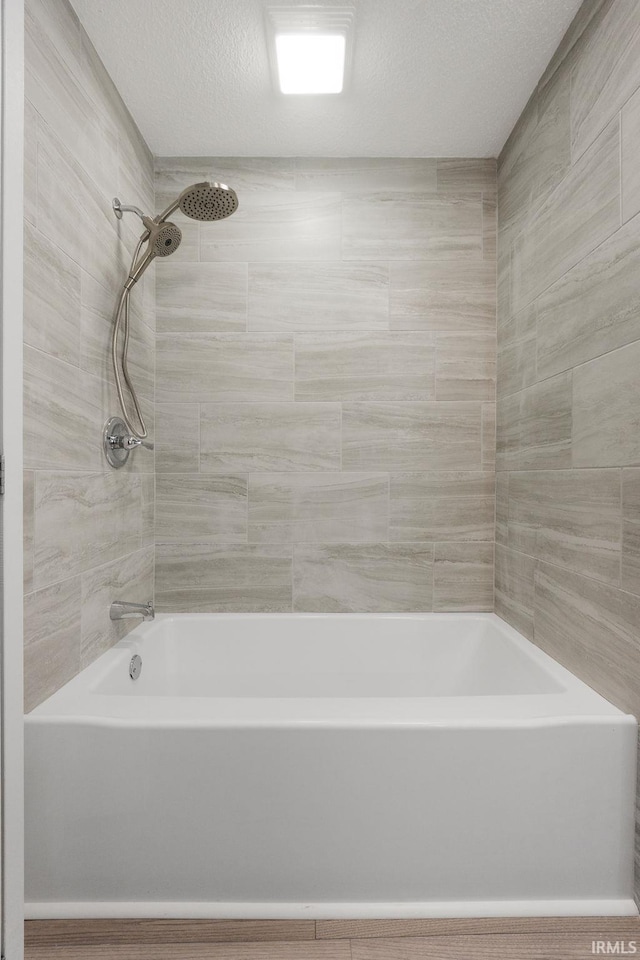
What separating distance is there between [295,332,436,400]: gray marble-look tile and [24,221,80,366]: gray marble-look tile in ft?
3.06

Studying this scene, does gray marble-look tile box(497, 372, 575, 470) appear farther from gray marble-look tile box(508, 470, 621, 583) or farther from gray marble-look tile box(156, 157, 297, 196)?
gray marble-look tile box(156, 157, 297, 196)

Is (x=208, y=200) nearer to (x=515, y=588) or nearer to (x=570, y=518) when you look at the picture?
(x=570, y=518)

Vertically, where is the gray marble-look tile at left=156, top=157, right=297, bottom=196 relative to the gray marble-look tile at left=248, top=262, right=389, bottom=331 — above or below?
above

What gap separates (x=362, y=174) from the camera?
233 centimetres

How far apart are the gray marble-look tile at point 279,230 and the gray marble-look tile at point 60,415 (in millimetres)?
885

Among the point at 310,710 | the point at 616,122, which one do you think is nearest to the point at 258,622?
the point at 310,710

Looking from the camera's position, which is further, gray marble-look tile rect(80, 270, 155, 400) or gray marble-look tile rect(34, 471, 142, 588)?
gray marble-look tile rect(80, 270, 155, 400)

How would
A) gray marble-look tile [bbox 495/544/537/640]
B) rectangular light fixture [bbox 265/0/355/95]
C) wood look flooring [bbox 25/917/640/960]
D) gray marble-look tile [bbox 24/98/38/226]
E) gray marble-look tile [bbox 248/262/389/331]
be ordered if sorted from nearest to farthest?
wood look flooring [bbox 25/917/640/960]
gray marble-look tile [bbox 24/98/38/226]
rectangular light fixture [bbox 265/0/355/95]
gray marble-look tile [bbox 495/544/537/640]
gray marble-look tile [bbox 248/262/389/331]

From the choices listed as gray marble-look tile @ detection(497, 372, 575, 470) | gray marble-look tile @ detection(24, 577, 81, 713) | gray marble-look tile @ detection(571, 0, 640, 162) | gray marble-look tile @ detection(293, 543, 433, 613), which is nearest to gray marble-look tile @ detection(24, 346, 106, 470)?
gray marble-look tile @ detection(24, 577, 81, 713)

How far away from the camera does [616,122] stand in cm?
142

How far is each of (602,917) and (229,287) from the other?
228 cm

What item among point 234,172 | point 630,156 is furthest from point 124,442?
point 630,156

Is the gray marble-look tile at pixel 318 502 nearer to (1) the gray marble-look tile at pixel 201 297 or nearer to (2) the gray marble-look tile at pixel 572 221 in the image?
(1) the gray marble-look tile at pixel 201 297

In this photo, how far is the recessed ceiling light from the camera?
1.70 metres
